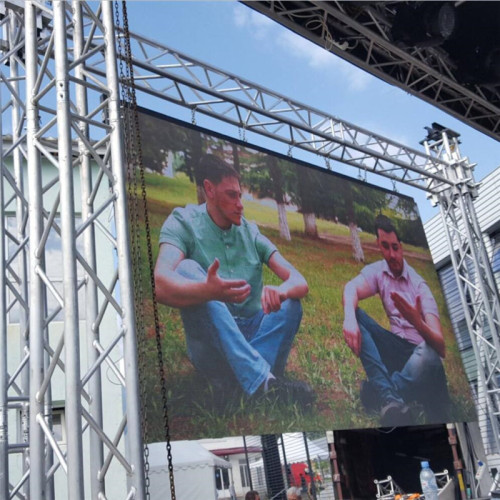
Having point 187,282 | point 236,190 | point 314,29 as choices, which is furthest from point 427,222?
point 314,29

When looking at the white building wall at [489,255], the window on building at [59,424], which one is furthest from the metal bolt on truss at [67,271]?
the white building wall at [489,255]

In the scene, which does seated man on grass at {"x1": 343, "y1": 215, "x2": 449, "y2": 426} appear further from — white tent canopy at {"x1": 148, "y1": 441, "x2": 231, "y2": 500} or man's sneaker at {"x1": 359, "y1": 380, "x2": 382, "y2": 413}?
white tent canopy at {"x1": 148, "y1": 441, "x2": 231, "y2": 500}

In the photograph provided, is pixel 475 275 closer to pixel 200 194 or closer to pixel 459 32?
pixel 200 194

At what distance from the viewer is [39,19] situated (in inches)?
271

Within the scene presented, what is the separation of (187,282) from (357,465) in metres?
9.91

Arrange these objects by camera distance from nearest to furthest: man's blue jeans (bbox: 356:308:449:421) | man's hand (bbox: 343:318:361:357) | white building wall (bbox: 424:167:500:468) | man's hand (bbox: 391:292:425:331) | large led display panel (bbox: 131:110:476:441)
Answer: large led display panel (bbox: 131:110:476:441) < man's hand (bbox: 343:318:361:357) < man's blue jeans (bbox: 356:308:449:421) < man's hand (bbox: 391:292:425:331) < white building wall (bbox: 424:167:500:468)

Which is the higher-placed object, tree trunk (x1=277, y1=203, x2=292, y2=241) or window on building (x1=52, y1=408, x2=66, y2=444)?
tree trunk (x1=277, y1=203, x2=292, y2=241)

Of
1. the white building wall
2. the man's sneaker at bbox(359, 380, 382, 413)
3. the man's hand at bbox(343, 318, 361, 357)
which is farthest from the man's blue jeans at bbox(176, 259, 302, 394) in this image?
the white building wall

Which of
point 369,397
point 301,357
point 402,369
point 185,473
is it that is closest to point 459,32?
point 301,357

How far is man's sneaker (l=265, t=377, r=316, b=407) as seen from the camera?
11.1 m

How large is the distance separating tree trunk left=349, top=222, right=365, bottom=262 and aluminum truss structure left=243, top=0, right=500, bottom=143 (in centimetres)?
423

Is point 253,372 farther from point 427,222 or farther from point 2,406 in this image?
point 427,222

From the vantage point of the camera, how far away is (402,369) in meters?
13.5

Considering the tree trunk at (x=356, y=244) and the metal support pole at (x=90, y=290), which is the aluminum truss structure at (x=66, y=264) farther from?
the tree trunk at (x=356, y=244)
